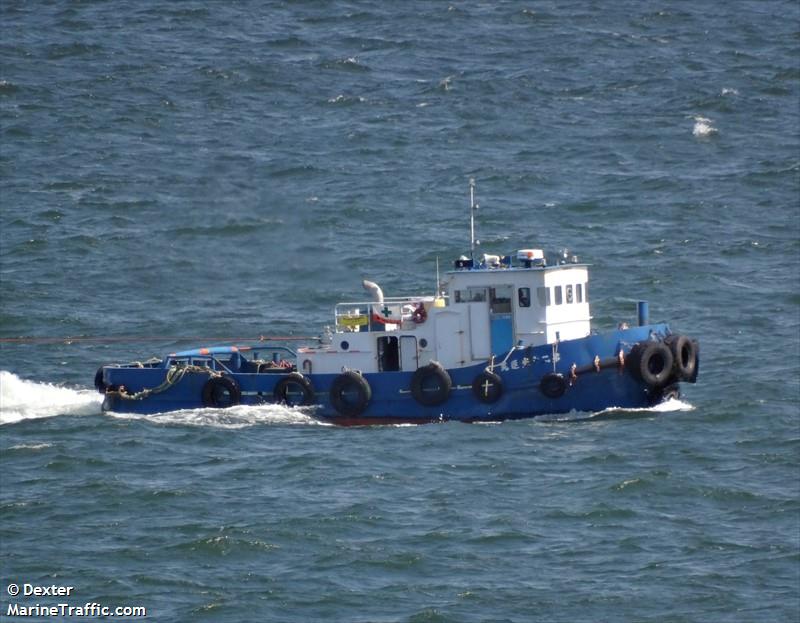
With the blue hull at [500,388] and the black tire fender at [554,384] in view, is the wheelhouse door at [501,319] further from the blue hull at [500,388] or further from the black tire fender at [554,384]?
the black tire fender at [554,384]

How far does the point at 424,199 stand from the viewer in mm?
54906

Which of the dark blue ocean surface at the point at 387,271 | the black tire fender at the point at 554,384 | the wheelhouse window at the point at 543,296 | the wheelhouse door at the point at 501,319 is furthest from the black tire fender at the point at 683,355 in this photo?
the wheelhouse door at the point at 501,319

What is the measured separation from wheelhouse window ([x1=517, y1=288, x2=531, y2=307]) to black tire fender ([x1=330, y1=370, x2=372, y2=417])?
10.9ft

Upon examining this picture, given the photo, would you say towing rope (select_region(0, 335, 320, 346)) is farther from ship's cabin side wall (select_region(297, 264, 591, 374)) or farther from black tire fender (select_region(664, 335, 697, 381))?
black tire fender (select_region(664, 335, 697, 381))

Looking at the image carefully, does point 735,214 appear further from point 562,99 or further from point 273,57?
point 273,57

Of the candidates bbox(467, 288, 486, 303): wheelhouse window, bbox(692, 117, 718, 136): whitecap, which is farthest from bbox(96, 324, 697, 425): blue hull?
bbox(692, 117, 718, 136): whitecap

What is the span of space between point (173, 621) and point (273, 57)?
4750cm

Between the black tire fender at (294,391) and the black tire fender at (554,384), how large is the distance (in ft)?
15.1

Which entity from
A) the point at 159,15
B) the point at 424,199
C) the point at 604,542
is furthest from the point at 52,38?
the point at 604,542

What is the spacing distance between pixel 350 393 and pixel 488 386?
8.90ft

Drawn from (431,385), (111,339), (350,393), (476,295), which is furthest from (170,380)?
(476,295)

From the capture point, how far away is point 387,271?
4759 centimetres

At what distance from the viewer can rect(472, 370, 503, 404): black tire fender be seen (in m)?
34.9

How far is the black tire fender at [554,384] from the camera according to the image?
34.6 metres
